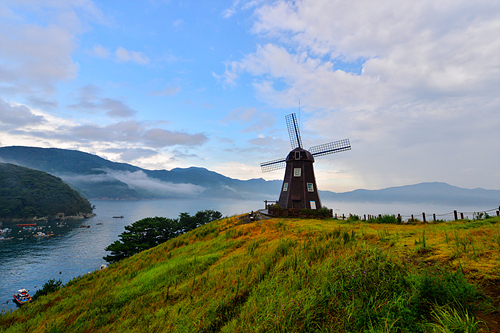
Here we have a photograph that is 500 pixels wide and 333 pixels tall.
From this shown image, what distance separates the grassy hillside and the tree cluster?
30.1m

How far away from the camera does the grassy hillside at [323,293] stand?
3.87m

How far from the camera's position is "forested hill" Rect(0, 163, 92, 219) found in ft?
345

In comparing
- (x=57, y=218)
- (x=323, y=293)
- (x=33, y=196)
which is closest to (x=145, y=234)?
(x=323, y=293)

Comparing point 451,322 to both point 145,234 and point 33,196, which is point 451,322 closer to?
point 145,234

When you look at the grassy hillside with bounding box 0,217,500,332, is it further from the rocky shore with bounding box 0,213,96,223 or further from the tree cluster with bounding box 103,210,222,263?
the rocky shore with bounding box 0,213,96,223

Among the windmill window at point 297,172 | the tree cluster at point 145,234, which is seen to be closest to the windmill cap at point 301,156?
the windmill window at point 297,172

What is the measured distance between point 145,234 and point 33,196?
116709 millimetres

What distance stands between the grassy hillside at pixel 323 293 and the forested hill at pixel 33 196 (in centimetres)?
14274

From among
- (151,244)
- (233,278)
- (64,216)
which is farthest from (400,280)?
(64,216)

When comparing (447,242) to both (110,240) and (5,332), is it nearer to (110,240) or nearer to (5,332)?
(5,332)

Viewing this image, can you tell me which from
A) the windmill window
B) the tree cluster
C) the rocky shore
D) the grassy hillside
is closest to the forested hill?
the rocky shore

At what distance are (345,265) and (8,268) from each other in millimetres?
70248

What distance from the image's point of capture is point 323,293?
476cm

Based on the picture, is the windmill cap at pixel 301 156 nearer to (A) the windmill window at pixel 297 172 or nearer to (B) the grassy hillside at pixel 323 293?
(A) the windmill window at pixel 297 172
